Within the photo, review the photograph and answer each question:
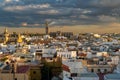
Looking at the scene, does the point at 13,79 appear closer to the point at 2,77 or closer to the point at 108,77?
the point at 2,77

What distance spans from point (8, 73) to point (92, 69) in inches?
375

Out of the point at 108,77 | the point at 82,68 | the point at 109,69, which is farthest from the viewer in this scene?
the point at 109,69

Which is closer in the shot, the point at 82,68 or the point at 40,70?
the point at 82,68

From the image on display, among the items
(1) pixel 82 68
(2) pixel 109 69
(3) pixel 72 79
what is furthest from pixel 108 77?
(2) pixel 109 69

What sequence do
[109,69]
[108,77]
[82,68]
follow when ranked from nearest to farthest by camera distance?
1. [108,77]
2. [82,68]
3. [109,69]

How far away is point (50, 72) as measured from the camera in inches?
1383

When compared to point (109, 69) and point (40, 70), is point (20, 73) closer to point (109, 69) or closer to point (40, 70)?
point (40, 70)

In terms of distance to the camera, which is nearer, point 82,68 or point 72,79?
point 72,79

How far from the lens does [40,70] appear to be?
3484 centimetres

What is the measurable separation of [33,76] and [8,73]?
5.86 metres

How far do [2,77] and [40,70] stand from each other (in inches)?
285

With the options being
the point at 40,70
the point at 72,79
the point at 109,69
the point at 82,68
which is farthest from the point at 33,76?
the point at 72,79

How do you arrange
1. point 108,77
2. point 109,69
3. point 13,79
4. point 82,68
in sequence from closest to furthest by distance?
point 108,77, point 13,79, point 82,68, point 109,69

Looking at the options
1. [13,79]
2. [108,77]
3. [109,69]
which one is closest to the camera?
[108,77]
